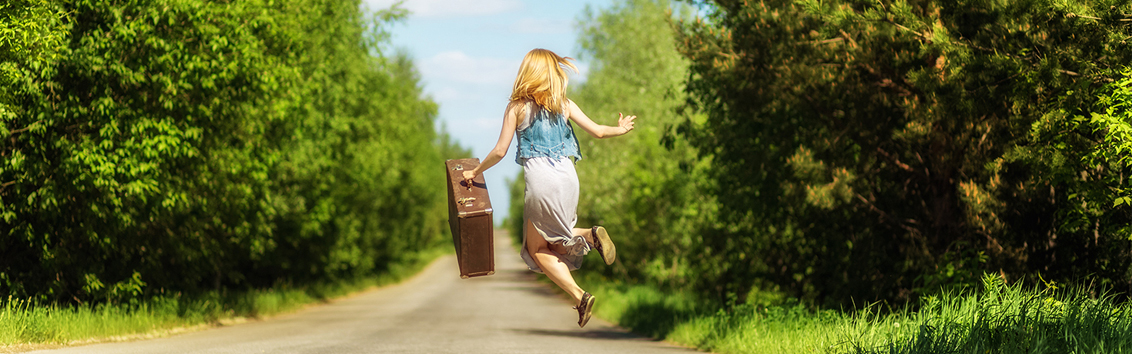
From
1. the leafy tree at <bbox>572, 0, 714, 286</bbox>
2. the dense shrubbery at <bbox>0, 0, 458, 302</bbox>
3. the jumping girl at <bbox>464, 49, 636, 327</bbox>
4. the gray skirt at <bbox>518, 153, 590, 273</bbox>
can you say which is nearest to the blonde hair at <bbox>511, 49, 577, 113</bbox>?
the jumping girl at <bbox>464, 49, 636, 327</bbox>

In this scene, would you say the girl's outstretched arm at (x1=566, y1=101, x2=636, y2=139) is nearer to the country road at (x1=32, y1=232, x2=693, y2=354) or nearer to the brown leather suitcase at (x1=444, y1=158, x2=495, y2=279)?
the brown leather suitcase at (x1=444, y1=158, x2=495, y2=279)

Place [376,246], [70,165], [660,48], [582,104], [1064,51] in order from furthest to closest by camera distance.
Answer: [376,246], [582,104], [660,48], [70,165], [1064,51]

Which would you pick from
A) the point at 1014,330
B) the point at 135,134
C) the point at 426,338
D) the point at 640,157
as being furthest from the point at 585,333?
the point at 640,157

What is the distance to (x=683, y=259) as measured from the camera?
2644 centimetres

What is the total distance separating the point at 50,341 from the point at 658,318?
10.6 m

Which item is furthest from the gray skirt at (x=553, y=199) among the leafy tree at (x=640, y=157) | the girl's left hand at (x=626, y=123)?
the leafy tree at (x=640, y=157)

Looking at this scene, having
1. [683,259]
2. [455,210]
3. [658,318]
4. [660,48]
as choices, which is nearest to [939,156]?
[658,318]

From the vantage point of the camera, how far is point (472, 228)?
5473 mm

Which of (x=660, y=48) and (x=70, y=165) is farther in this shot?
(x=660, y=48)

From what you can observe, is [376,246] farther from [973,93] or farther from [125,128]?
[973,93]

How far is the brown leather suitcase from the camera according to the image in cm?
544

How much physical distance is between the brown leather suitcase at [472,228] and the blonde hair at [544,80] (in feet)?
2.07

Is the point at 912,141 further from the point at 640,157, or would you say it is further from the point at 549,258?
the point at 640,157

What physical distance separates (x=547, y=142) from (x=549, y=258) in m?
0.75
